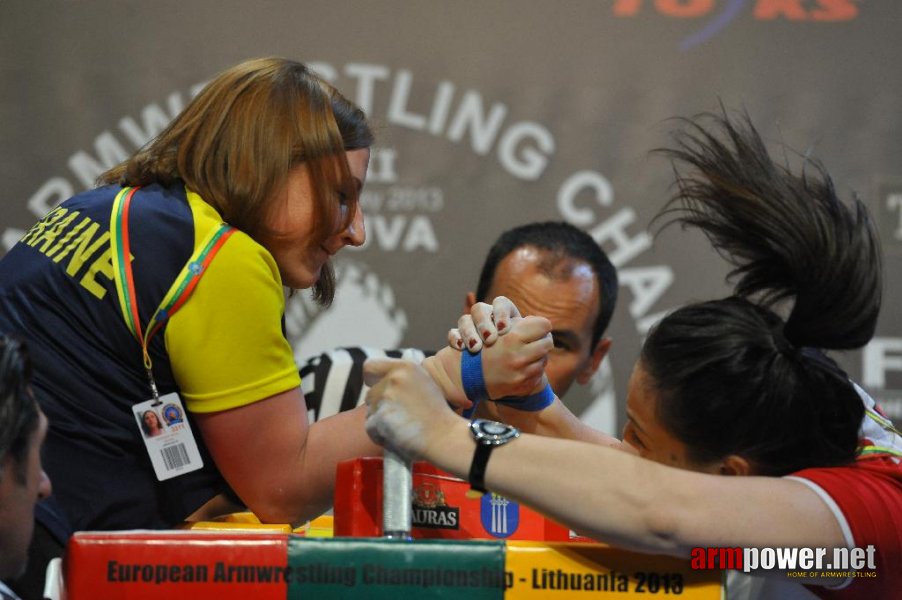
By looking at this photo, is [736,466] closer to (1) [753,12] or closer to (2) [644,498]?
(2) [644,498]

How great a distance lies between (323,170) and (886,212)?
6.48 feet

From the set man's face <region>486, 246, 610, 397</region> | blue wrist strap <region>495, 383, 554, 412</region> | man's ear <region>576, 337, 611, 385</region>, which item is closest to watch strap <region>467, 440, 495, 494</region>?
blue wrist strap <region>495, 383, 554, 412</region>

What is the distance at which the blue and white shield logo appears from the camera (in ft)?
4.59

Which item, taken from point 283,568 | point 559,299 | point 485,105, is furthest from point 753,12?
point 283,568

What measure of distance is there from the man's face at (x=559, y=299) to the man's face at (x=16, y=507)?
5.45 ft

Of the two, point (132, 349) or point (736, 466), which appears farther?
point (132, 349)

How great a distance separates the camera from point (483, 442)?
1.24 m

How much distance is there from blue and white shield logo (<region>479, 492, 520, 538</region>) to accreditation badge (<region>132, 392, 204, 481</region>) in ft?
1.36

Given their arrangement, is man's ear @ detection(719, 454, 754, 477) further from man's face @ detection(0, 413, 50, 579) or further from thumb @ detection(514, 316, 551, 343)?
man's face @ detection(0, 413, 50, 579)

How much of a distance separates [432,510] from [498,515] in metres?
0.10

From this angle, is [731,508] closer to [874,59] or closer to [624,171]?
[624,171]

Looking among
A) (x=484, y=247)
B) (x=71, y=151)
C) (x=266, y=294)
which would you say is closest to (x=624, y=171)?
(x=484, y=247)

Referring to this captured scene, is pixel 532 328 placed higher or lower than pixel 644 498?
higher

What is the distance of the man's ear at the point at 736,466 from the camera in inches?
54.6
